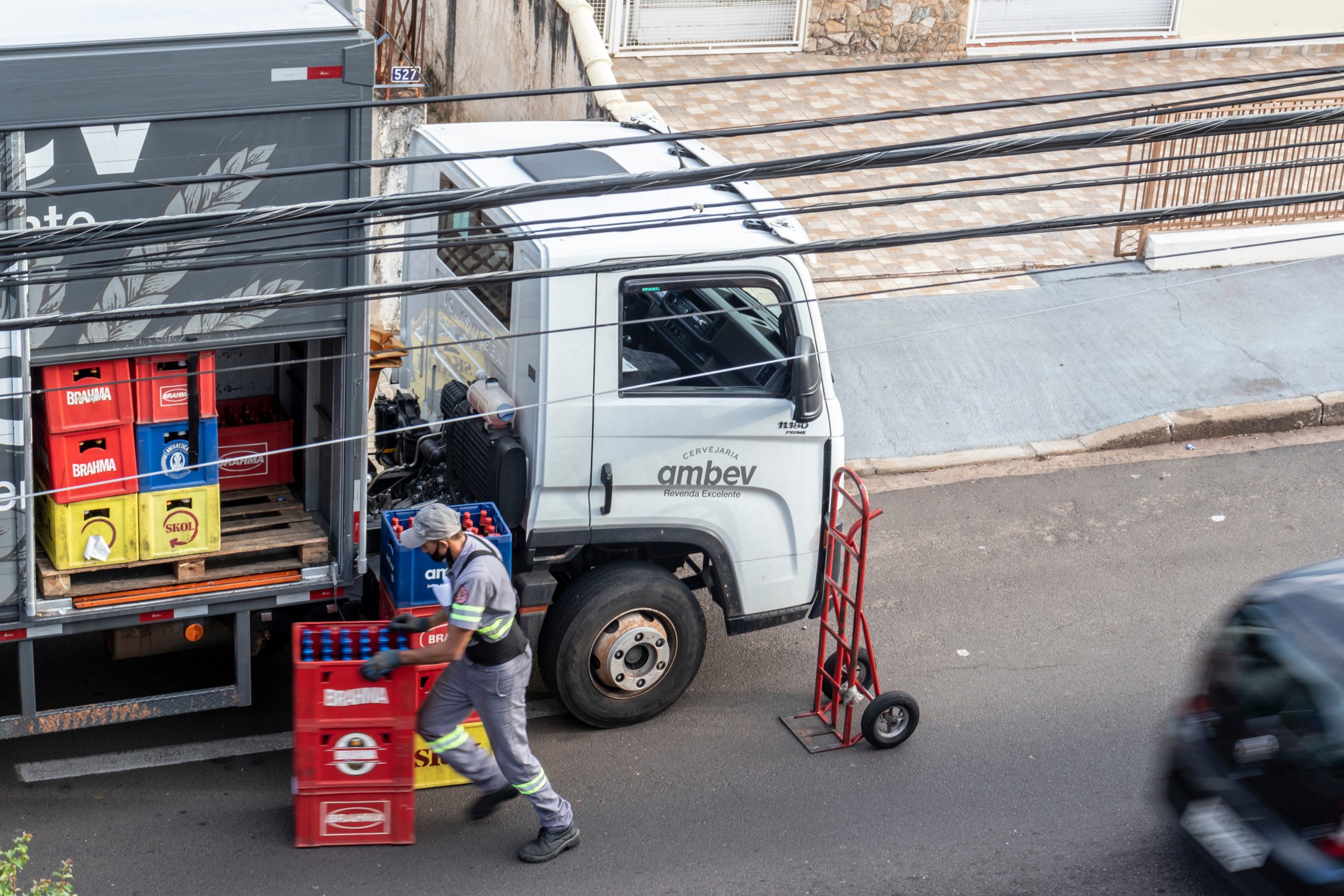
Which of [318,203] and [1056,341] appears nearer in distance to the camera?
[318,203]

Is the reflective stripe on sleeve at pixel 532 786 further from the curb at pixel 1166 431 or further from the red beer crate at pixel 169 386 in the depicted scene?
the curb at pixel 1166 431

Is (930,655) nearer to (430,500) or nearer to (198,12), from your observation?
(430,500)

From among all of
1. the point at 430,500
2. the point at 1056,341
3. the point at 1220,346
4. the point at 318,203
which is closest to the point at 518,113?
the point at 1056,341

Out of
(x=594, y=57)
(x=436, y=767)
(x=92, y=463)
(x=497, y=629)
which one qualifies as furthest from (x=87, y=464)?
(x=594, y=57)

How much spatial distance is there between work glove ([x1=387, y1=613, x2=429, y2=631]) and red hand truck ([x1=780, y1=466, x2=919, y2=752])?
197 centimetres

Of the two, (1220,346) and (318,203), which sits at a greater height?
(318,203)

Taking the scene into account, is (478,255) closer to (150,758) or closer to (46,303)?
(46,303)

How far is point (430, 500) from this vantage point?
724 cm

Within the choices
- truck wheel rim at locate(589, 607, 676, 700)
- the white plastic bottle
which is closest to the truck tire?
truck wheel rim at locate(589, 607, 676, 700)

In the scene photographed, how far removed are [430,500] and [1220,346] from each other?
7.26m

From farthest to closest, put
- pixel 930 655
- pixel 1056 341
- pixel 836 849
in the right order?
pixel 1056 341
pixel 930 655
pixel 836 849

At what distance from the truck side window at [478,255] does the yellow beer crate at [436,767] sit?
72.8 inches

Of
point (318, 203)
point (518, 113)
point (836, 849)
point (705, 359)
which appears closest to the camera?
point (318, 203)

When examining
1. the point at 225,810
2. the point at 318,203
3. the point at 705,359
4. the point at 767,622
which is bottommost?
the point at 225,810
